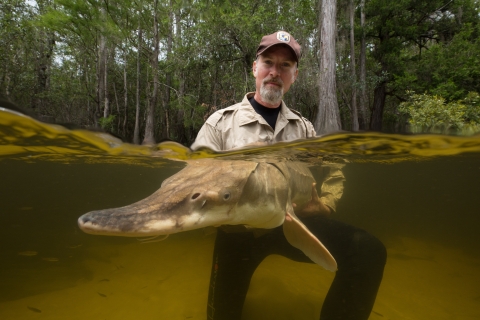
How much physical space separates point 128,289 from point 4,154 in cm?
388

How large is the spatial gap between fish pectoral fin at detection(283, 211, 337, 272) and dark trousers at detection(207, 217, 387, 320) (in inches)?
22.0

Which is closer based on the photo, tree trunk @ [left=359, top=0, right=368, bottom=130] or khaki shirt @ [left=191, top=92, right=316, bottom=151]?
khaki shirt @ [left=191, top=92, right=316, bottom=151]

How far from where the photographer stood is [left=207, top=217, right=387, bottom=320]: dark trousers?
3551mm

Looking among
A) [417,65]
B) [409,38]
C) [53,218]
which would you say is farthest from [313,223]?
[409,38]

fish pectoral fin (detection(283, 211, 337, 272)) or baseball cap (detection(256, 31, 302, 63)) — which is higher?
baseball cap (detection(256, 31, 302, 63))

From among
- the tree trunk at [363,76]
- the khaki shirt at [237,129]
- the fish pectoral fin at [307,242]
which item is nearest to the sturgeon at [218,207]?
the fish pectoral fin at [307,242]

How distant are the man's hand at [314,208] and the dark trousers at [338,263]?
0.10m

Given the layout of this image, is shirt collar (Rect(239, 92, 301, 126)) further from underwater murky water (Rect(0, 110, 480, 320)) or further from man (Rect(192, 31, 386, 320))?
underwater murky water (Rect(0, 110, 480, 320))

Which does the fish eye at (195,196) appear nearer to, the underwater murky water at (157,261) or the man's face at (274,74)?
the underwater murky water at (157,261)

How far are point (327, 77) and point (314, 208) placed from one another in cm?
942

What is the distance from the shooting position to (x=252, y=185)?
9.25 ft

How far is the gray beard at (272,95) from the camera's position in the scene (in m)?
3.94

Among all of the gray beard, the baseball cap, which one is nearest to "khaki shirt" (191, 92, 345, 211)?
the gray beard

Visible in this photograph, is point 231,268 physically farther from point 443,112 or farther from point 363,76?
point 363,76
